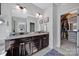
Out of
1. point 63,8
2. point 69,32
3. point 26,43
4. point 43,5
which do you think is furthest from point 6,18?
point 69,32

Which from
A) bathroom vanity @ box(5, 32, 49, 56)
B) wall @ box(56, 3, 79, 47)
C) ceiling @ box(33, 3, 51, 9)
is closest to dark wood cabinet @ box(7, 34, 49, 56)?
bathroom vanity @ box(5, 32, 49, 56)

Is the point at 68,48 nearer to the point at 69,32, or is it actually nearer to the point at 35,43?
the point at 69,32

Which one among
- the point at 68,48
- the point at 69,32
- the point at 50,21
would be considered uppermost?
the point at 50,21

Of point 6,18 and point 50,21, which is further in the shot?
point 50,21

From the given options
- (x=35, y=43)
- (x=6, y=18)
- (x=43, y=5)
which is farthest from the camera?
(x=35, y=43)

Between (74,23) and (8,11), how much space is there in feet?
3.99

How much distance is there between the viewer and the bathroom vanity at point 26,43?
4.81ft

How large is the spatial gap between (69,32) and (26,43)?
867 mm

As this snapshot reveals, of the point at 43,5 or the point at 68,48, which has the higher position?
the point at 43,5

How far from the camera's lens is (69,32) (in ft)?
5.33

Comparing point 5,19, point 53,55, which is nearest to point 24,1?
point 5,19

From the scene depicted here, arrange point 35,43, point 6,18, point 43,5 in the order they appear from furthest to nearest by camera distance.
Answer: point 35,43 → point 43,5 → point 6,18

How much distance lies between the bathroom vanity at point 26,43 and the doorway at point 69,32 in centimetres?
34

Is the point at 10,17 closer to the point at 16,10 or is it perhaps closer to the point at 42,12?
the point at 16,10
